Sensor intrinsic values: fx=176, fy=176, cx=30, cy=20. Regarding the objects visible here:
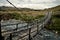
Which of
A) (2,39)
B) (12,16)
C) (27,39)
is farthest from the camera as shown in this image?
(12,16)

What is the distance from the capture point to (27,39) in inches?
646

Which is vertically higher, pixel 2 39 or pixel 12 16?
pixel 2 39

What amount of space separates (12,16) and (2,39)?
275 ft

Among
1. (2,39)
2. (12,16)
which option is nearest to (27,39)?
(2,39)

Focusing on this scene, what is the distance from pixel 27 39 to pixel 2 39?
651 cm

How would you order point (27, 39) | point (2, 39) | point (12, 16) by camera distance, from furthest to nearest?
point (12, 16), point (27, 39), point (2, 39)

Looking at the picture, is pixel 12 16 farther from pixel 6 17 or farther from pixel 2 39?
pixel 2 39

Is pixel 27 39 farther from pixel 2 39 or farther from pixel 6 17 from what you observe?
pixel 6 17

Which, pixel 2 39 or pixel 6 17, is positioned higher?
pixel 2 39

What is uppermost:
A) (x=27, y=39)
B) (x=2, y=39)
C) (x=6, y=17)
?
(x=2, y=39)

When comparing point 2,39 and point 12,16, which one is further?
point 12,16

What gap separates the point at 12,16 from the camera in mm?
93500

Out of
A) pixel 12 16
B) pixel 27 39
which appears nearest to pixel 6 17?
pixel 12 16
